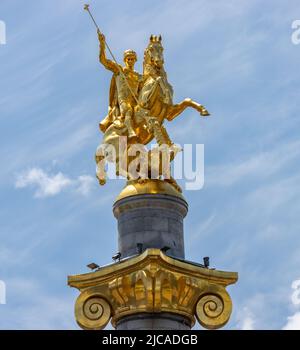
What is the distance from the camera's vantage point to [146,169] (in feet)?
181

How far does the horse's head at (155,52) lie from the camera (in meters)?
57.1

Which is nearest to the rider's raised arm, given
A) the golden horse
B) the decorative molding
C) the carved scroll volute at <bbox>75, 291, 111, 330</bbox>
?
the golden horse

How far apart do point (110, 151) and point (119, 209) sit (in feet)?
8.88

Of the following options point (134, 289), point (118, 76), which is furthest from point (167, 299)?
point (118, 76)

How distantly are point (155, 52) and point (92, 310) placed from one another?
11.5 m

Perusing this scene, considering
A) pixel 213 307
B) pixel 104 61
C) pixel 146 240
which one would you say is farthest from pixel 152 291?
pixel 104 61

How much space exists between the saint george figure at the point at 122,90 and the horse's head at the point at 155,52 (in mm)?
760

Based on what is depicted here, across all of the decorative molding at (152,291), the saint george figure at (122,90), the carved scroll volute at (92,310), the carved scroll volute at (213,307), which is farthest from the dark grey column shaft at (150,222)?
the saint george figure at (122,90)

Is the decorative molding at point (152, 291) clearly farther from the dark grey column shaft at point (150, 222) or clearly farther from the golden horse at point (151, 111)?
the golden horse at point (151, 111)

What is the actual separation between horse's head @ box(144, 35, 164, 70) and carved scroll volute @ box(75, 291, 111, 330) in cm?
1046

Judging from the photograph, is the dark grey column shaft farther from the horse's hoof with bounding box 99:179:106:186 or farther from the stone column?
the horse's hoof with bounding box 99:179:106:186

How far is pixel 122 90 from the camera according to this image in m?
57.2
